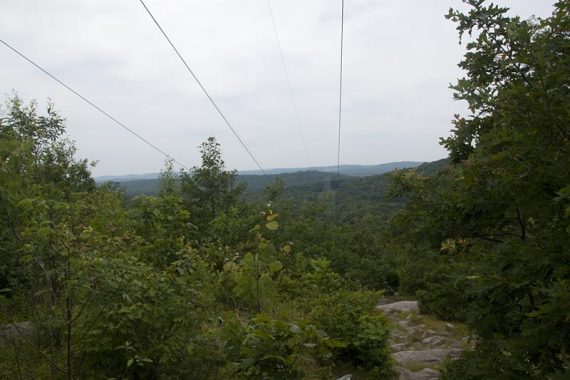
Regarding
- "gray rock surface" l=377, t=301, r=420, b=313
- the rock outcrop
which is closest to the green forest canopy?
the rock outcrop

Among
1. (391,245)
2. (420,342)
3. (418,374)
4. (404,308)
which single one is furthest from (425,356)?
(404,308)

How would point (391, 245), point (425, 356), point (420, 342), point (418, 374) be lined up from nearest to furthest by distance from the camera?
point (391, 245) → point (418, 374) → point (425, 356) → point (420, 342)

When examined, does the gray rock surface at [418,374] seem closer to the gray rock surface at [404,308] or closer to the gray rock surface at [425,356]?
the gray rock surface at [425,356]

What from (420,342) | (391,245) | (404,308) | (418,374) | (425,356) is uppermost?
(391,245)

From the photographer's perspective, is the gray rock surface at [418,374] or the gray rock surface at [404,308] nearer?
the gray rock surface at [418,374]

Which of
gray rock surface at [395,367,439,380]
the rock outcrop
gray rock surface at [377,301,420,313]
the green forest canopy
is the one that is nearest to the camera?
the green forest canopy

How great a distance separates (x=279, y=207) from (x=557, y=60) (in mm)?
13699

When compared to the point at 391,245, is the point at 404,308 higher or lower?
lower

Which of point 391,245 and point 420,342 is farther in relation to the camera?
point 420,342

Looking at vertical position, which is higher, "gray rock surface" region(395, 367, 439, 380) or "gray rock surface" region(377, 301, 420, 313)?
"gray rock surface" region(395, 367, 439, 380)

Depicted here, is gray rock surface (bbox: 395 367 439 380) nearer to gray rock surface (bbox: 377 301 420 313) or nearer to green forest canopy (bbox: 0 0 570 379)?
green forest canopy (bbox: 0 0 570 379)

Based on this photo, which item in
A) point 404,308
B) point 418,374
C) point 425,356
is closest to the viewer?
point 418,374

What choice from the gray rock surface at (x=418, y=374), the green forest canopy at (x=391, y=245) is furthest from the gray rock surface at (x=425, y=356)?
the green forest canopy at (x=391, y=245)

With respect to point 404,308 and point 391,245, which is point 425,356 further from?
point 404,308
